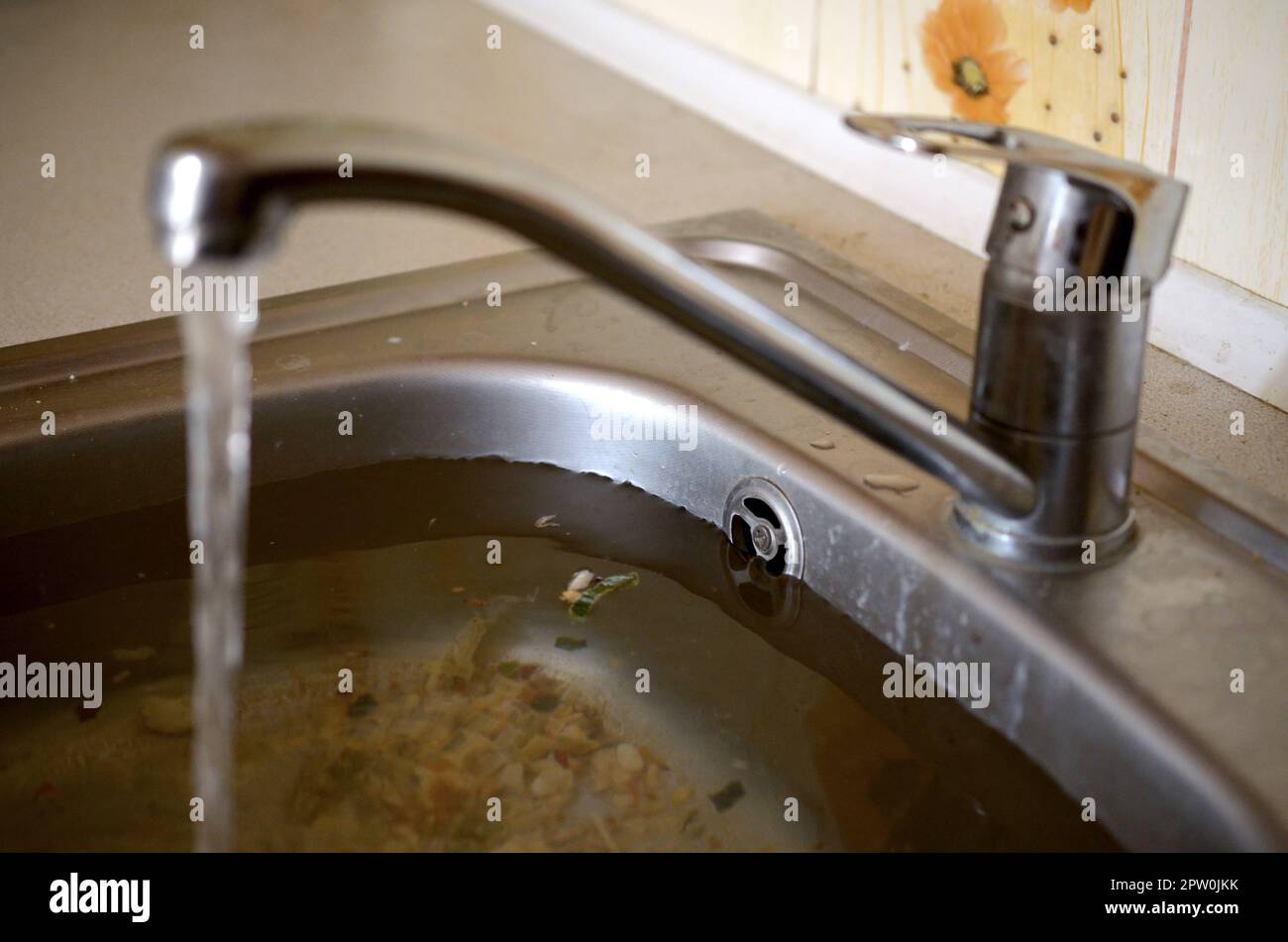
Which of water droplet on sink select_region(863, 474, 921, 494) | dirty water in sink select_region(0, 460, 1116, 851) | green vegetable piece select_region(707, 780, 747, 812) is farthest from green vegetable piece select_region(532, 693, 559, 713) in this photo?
water droplet on sink select_region(863, 474, 921, 494)

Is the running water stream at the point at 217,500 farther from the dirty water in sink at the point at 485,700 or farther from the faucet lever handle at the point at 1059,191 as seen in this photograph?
the faucet lever handle at the point at 1059,191

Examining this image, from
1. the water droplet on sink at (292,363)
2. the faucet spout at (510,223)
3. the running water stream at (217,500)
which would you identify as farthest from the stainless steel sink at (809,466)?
the running water stream at (217,500)

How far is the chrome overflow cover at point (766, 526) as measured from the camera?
77 cm

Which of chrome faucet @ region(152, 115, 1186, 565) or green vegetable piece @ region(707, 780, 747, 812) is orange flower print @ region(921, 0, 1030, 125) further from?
green vegetable piece @ region(707, 780, 747, 812)

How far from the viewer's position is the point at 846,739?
0.67m

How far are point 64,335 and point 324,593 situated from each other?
0.90 feet

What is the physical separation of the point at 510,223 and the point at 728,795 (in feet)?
1.10

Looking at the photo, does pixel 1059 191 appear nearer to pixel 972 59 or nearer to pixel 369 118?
pixel 972 59

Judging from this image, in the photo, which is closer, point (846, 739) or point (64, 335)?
point (846, 739)

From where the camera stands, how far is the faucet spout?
0.38 meters

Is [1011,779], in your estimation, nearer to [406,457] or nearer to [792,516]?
[792,516]

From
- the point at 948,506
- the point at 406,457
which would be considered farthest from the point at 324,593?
the point at 948,506

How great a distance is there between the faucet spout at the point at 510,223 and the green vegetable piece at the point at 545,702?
244 millimetres
